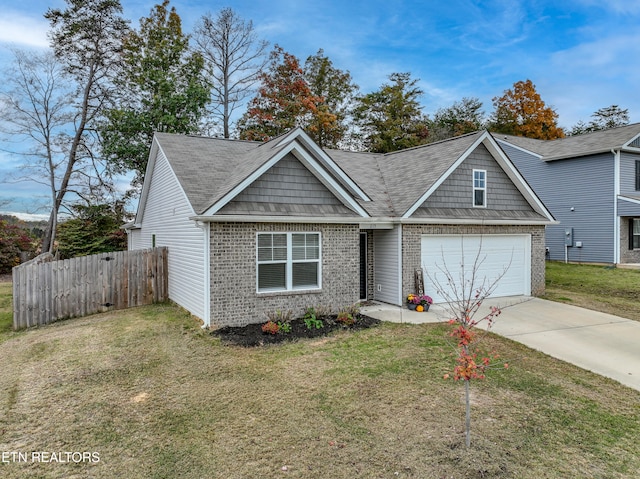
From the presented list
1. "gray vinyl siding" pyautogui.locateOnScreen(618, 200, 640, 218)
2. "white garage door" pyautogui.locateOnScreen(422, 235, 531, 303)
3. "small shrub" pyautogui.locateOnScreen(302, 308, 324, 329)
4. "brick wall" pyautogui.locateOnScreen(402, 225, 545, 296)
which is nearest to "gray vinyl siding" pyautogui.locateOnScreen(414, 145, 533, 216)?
"brick wall" pyautogui.locateOnScreen(402, 225, 545, 296)

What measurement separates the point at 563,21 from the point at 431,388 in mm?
16647

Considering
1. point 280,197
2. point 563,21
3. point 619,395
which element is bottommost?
point 619,395

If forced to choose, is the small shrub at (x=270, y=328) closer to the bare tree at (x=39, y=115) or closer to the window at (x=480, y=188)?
the window at (x=480, y=188)

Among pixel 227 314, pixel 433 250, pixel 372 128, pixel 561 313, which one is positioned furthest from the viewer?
pixel 372 128

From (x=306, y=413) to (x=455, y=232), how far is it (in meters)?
9.07

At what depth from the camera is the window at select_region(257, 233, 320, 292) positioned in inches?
390

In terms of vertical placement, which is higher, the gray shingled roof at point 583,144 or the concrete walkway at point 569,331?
the gray shingled roof at point 583,144

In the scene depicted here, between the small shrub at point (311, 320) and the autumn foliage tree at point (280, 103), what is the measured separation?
1833 centimetres

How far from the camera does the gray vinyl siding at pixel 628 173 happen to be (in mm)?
20391

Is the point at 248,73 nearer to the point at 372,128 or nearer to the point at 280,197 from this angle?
the point at 372,128

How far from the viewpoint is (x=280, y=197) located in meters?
10.3

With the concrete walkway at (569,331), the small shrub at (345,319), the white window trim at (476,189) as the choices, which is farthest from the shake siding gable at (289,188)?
the white window trim at (476,189)

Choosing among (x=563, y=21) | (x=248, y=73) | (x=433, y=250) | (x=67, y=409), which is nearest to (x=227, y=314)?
(x=67, y=409)

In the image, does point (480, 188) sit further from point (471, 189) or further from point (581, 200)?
point (581, 200)
